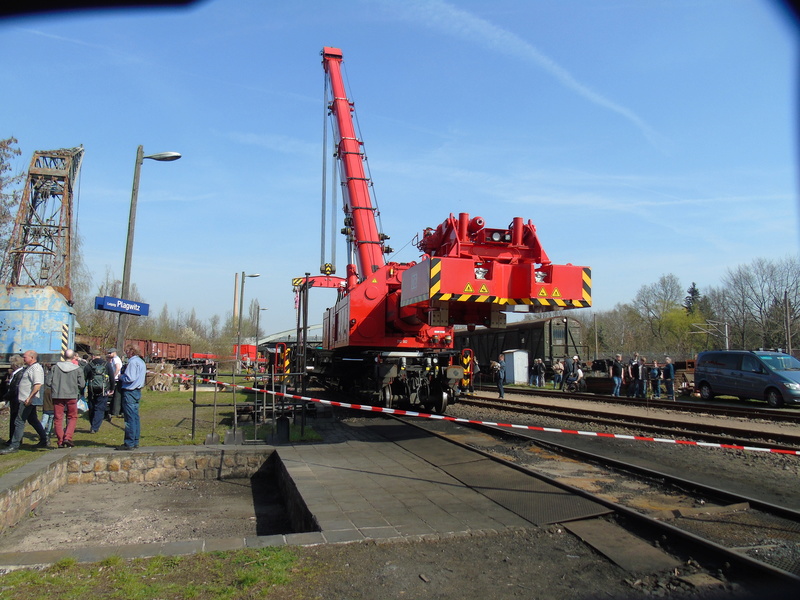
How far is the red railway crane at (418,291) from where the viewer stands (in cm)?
829

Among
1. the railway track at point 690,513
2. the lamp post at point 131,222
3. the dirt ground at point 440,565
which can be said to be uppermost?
the lamp post at point 131,222

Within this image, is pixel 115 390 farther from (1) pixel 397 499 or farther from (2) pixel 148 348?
(2) pixel 148 348

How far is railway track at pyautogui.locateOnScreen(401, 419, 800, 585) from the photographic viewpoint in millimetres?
4074

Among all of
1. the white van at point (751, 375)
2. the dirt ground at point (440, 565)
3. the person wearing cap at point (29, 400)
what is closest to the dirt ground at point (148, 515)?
the dirt ground at point (440, 565)

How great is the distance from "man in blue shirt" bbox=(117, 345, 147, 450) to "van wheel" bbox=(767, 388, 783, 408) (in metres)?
17.0

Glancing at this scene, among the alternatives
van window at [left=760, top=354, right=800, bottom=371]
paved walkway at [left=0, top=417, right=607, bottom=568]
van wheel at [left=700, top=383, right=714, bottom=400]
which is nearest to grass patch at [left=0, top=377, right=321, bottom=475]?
paved walkway at [left=0, top=417, right=607, bottom=568]

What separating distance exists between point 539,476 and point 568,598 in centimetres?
286

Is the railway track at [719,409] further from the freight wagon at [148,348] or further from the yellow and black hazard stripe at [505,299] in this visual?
the freight wagon at [148,348]

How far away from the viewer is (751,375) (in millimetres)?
17688

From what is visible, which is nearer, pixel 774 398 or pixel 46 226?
pixel 774 398

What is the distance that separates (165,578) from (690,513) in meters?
4.54

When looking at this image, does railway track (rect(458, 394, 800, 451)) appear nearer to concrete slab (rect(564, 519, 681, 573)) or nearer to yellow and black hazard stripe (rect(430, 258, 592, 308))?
yellow and black hazard stripe (rect(430, 258, 592, 308))

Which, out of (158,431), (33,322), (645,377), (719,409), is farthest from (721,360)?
(33,322)

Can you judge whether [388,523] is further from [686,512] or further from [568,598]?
[686,512]
